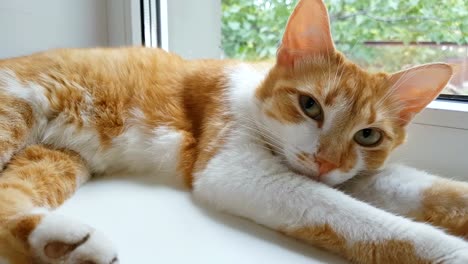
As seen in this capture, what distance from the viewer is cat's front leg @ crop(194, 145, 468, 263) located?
31.7 inches

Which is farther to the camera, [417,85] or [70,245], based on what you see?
[417,85]

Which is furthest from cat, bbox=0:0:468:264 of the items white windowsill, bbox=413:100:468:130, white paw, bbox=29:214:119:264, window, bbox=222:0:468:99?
window, bbox=222:0:468:99

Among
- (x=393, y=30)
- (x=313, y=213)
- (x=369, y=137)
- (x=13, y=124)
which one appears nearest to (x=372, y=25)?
(x=393, y=30)

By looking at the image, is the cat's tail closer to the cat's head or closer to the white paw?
the white paw

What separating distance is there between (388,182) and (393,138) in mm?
105

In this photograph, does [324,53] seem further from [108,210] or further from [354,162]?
[108,210]

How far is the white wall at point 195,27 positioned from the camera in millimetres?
1632

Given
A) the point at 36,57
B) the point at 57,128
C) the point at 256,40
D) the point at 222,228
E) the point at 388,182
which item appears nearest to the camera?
the point at 222,228

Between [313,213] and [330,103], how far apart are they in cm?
26

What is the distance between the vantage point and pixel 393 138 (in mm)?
1062

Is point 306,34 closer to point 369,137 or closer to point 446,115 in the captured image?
point 369,137

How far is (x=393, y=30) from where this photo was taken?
4.37 ft

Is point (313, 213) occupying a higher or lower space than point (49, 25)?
lower

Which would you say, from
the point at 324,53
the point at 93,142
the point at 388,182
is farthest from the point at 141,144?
the point at 388,182
